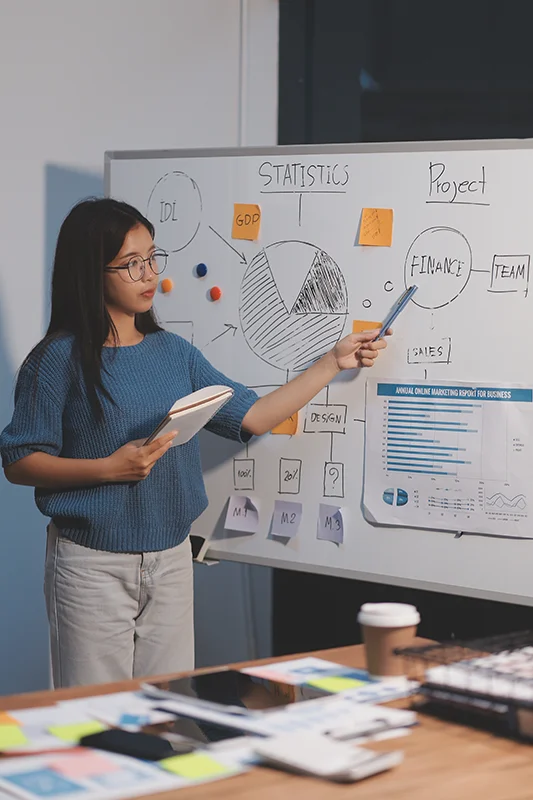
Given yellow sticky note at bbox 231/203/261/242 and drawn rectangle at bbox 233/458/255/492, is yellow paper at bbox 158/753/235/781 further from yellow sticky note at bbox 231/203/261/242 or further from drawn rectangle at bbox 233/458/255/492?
yellow sticky note at bbox 231/203/261/242

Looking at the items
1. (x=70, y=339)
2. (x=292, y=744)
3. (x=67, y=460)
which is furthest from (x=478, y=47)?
(x=292, y=744)

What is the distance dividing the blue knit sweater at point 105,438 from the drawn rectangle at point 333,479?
0.39 metres

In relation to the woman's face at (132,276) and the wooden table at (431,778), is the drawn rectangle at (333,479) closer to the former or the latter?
the woman's face at (132,276)

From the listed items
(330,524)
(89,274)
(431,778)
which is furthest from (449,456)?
(431,778)

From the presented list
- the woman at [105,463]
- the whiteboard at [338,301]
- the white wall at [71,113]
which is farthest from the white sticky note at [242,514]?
the white wall at [71,113]

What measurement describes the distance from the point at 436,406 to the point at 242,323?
1.95 ft

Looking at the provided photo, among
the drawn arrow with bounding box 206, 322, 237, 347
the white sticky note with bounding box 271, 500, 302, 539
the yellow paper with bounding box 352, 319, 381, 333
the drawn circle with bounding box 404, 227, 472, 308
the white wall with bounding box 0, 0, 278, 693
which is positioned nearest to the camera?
the drawn circle with bounding box 404, 227, 472, 308

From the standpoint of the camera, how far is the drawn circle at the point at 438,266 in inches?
95.9

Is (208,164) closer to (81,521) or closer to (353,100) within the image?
(353,100)

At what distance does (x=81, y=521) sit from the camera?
7.57ft

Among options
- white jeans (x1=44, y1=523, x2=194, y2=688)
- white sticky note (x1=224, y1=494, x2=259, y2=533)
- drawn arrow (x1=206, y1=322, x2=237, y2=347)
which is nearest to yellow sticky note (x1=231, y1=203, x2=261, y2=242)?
drawn arrow (x1=206, y1=322, x2=237, y2=347)

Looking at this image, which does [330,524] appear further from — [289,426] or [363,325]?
[363,325]

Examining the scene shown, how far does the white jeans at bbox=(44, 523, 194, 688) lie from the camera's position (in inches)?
90.5

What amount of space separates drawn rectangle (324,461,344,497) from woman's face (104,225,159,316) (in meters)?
0.62
